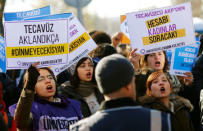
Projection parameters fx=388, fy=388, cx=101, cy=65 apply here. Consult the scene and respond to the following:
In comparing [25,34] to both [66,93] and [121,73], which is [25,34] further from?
[121,73]

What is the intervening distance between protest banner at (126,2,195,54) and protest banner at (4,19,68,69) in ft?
3.06

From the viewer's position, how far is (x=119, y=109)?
267cm

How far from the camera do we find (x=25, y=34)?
171 inches

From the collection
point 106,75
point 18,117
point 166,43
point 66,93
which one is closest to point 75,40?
point 66,93

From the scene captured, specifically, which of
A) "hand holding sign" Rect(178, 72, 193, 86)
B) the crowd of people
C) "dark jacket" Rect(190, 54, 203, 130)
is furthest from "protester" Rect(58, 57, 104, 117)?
"dark jacket" Rect(190, 54, 203, 130)

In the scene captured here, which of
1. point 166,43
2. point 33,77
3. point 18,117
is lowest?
point 18,117

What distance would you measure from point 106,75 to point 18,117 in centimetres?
137

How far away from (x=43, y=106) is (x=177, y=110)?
60.1 inches

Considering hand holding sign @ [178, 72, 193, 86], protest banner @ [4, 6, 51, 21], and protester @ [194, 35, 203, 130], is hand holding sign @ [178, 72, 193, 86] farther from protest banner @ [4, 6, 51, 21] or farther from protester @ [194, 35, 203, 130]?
protest banner @ [4, 6, 51, 21]

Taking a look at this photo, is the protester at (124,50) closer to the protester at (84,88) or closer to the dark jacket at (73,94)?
the protester at (84,88)

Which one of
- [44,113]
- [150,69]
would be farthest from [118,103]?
[150,69]

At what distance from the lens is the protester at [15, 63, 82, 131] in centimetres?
370

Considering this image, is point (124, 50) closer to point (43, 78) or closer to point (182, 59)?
point (182, 59)

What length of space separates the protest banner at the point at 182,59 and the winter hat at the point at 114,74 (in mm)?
2592
